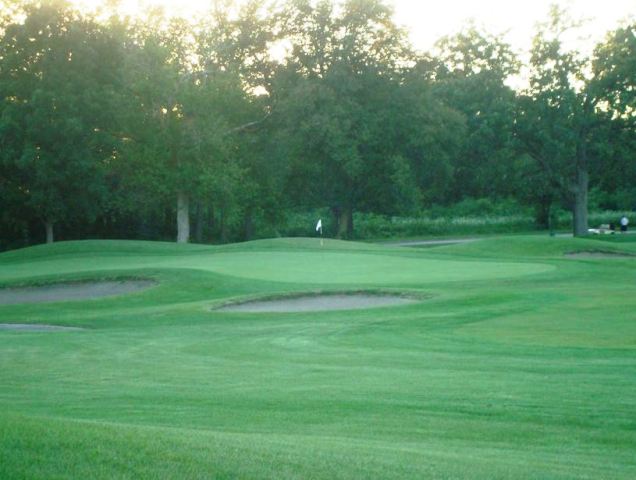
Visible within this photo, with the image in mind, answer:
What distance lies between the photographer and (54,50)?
4747cm

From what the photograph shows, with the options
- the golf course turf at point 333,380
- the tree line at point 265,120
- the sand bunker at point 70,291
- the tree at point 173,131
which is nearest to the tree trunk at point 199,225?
the tree line at point 265,120

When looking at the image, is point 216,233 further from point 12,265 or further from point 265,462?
point 265,462

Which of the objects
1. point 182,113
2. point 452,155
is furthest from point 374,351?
point 452,155

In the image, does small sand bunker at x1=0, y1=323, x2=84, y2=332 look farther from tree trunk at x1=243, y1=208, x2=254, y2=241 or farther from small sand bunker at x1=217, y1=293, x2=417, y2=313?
tree trunk at x1=243, y1=208, x2=254, y2=241

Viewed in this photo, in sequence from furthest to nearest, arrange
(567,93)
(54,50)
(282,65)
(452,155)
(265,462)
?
(452,155), (282,65), (567,93), (54,50), (265,462)

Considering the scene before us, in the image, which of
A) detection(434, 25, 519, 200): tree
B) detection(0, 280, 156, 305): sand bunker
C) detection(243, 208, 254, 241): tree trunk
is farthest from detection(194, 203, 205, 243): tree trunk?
detection(0, 280, 156, 305): sand bunker

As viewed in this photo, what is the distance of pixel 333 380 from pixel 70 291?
16.6m

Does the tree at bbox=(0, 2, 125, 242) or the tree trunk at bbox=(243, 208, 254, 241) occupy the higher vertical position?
the tree at bbox=(0, 2, 125, 242)

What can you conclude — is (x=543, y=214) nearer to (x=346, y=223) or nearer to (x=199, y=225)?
(x=346, y=223)

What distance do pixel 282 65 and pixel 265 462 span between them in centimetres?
5311

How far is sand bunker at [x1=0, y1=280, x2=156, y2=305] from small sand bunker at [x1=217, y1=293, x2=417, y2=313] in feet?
16.1

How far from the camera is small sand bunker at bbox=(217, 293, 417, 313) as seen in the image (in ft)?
67.3

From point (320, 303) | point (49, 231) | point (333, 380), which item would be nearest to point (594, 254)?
point (320, 303)

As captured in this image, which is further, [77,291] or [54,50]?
[54,50]
